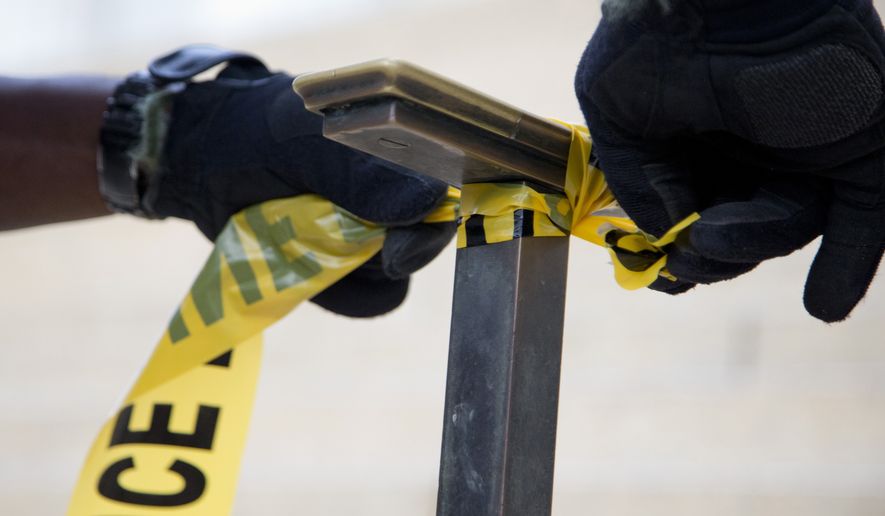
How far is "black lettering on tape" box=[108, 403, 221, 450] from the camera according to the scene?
0.57 m

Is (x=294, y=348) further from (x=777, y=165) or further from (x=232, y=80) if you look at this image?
(x=777, y=165)

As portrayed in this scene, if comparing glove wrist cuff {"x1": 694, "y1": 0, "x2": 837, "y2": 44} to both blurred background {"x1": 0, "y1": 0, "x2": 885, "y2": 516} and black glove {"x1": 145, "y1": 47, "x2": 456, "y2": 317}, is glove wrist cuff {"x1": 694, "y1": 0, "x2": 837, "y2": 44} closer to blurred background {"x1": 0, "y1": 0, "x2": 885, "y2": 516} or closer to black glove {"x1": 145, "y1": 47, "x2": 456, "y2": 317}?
black glove {"x1": 145, "y1": 47, "x2": 456, "y2": 317}

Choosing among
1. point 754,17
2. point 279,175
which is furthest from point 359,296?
point 754,17

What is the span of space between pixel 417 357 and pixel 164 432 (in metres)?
1.18

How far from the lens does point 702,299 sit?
5.13 feet

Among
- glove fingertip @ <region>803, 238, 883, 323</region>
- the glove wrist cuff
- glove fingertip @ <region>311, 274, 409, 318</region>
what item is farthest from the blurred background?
the glove wrist cuff

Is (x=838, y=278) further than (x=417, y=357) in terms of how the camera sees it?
No

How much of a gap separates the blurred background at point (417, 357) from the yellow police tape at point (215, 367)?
985mm

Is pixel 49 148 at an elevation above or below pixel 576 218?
above

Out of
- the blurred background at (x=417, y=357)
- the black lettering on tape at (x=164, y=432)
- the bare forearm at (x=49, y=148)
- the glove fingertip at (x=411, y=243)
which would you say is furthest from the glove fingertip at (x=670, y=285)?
the blurred background at (x=417, y=357)

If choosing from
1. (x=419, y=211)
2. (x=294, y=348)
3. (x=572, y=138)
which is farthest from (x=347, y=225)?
(x=294, y=348)

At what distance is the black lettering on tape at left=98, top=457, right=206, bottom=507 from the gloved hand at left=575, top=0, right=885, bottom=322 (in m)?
0.31

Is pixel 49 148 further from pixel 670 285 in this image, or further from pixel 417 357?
pixel 417 357

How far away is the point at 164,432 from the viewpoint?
0.58m
